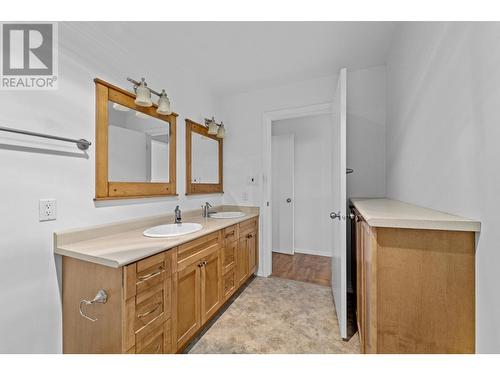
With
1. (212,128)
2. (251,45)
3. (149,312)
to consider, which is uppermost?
(251,45)

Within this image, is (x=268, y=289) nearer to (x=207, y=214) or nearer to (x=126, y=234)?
(x=207, y=214)

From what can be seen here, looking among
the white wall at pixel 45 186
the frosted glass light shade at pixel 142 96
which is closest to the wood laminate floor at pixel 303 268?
the white wall at pixel 45 186

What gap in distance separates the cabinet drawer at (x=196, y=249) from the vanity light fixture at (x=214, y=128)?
4.08 feet

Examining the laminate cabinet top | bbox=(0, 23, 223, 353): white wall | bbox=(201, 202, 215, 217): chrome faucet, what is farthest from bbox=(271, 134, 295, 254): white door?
bbox=(0, 23, 223, 353): white wall

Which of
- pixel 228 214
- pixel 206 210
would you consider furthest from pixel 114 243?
pixel 228 214

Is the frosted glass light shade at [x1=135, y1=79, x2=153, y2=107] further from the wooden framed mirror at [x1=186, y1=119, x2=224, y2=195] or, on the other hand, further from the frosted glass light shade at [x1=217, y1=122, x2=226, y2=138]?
the frosted glass light shade at [x1=217, y1=122, x2=226, y2=138]

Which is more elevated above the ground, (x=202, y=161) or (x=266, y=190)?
(x=202, y=161)

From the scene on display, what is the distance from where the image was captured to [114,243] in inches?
47.1

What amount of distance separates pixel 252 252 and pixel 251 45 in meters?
2.05

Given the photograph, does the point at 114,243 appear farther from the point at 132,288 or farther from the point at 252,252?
the point at 252,252

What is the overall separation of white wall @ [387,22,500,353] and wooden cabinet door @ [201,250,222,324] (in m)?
1.41

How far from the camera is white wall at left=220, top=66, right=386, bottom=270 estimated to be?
215 cm

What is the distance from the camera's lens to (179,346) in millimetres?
1282

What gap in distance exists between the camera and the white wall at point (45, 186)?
3.24 feet
